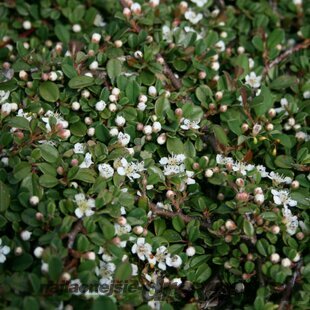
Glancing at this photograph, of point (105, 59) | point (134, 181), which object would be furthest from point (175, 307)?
point (105, 59)

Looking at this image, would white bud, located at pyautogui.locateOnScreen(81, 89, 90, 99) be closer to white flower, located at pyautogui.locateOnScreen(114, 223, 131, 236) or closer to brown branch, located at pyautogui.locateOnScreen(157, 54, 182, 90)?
brown branch, located at pyautogui.locateOnScreen(157, 54, 182, 90)

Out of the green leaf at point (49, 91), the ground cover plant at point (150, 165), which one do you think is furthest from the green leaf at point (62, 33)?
the green leaf at point (49, 91)

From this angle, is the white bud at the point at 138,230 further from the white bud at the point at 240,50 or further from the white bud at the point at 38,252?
the white bud at the point at 240,50

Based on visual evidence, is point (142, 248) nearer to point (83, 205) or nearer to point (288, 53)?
point (83, 205)

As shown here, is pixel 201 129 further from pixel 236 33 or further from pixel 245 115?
pixel 236 33

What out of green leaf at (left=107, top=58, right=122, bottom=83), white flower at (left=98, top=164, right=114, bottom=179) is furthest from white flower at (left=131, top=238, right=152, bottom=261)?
green leaf at (left=107, top=58, right=122, bottom=83)

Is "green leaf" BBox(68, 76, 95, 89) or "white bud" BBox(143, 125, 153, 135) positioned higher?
"green leaf" BBox(68, 76, 95, 89)
